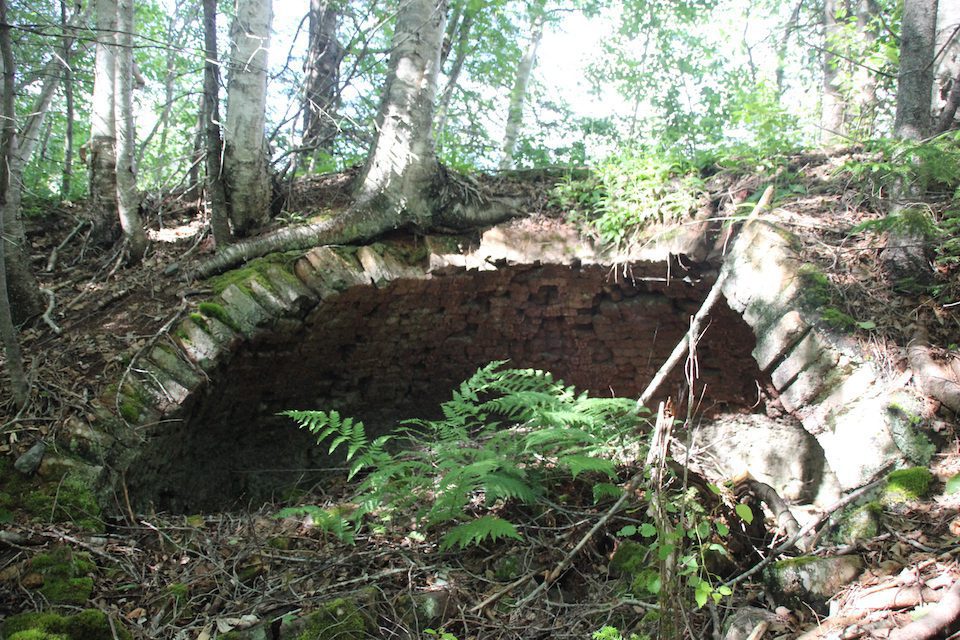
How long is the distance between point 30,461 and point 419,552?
2436mm

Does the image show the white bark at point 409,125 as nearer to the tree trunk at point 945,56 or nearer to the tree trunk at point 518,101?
the tree trunk at point 518,101

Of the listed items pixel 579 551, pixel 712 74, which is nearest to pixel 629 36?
pixel 712 74

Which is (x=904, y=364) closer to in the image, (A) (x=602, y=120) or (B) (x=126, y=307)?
(B) (x=126, y=307)

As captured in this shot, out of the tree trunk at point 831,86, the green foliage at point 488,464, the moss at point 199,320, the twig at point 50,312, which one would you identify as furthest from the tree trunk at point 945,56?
the twig at point 50,312

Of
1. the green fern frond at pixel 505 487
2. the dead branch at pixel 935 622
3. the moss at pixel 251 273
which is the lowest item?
the green fern frond at pixel 505 487

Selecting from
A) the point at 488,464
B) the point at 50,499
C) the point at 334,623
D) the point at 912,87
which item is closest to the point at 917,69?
the point at 912,87

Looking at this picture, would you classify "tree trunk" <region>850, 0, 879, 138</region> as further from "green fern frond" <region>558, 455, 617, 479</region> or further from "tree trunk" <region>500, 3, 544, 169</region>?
"green fern frond" <region>558, 455, 617, 479</region>

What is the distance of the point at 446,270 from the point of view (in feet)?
19.9

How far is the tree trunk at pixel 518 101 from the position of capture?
1030 cm

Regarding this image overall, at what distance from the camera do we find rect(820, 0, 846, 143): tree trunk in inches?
300

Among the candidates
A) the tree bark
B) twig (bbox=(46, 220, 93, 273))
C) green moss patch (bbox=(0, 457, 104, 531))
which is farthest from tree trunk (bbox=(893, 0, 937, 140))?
twig (bbox=(46, 220, 93, 273))

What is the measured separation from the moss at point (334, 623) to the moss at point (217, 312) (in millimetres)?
2891

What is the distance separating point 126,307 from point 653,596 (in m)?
4.55

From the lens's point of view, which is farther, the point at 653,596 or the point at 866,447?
the point at 866,447
